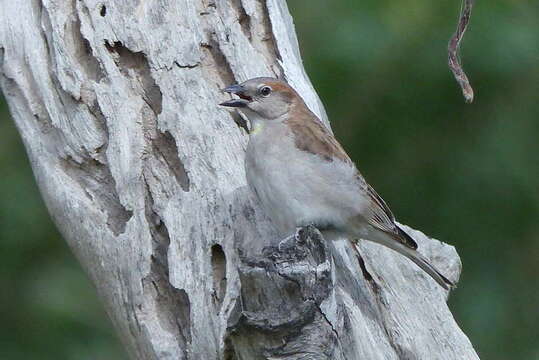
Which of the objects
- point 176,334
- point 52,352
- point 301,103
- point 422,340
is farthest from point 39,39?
point 52,352

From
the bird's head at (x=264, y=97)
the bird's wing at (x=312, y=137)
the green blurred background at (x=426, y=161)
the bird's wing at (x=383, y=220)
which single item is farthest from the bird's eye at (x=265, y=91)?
the green blurred background at (x=426, y=161)

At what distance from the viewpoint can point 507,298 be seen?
9.45 m

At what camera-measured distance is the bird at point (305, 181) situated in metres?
5.93

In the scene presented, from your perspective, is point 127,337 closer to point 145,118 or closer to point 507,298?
point 145,118

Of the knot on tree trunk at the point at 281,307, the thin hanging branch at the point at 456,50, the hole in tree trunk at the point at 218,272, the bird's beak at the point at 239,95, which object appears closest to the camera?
the knot on tree trunk at the point at 281,307

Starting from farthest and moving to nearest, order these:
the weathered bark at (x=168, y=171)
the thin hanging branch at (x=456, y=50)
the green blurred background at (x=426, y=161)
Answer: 1. the green blurred background at (x=426, y=161)
2. the weathered bark at (x=168, y=171)
3. the thin hanging branch at (x=456, y=50)

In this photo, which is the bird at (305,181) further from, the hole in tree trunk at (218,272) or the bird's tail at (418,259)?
the hole in tree trunk at (218,272)

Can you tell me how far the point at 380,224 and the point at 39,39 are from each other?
182 cm

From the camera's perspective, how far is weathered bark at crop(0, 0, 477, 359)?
18.3 ft

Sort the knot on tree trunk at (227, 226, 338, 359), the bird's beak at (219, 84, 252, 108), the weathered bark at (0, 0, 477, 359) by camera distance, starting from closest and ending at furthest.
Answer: the knot on tree trunk at (227, 226, 338, 359) < the weathered bark at (0, 0, 477, 359) < the bird's beak at (219, 84, 252, 108)

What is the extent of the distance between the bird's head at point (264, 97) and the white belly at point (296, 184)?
A: 0.14 meters

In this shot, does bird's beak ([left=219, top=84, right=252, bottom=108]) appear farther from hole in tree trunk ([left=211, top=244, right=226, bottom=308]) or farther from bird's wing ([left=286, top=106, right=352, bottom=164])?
hole in tree trunk ([left=211, top=244, right=226, bottom=308])

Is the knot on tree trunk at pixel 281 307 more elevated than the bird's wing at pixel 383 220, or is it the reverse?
the knot on tree trunk at pixel 281 307

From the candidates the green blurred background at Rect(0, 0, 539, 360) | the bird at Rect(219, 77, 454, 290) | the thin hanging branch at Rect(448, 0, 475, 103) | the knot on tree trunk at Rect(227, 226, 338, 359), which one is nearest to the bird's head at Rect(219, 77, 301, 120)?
the bird at Rect(219, 77, 454, 290)
